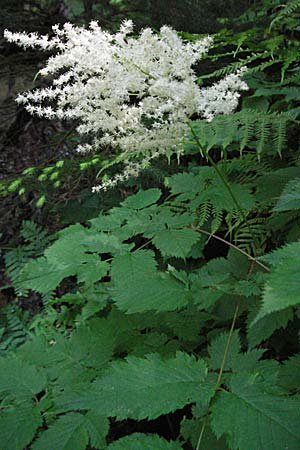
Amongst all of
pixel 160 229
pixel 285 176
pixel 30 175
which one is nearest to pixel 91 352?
pixel 160 229

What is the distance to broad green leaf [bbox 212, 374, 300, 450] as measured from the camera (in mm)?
1083

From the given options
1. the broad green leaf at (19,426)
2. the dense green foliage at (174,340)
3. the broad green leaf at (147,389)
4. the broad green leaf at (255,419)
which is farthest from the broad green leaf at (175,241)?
the broad green leaf at (19,426)

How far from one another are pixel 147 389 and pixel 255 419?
0.97 ft

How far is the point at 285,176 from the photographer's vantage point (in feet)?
7.22

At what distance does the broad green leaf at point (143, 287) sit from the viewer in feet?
5.02

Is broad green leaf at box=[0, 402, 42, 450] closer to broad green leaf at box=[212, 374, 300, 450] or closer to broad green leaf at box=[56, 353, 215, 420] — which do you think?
broad green leaf at box=[56, 353, 215, 420]

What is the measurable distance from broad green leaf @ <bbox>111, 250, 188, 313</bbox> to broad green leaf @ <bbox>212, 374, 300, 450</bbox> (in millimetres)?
390

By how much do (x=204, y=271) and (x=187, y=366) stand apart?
755 mm

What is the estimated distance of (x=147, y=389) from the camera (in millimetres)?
1212

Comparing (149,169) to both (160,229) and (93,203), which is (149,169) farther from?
(160,229)

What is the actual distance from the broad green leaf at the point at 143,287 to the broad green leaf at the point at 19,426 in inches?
18.8

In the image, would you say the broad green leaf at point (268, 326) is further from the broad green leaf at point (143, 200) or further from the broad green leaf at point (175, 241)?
the broad green leaf at point (143, 200)

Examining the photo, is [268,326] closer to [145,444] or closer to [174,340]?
[174,340]

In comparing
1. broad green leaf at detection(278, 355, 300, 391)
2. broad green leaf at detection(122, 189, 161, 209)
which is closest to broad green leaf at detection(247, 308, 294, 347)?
broad green leaf at detection(278, 355, 300, 391)
